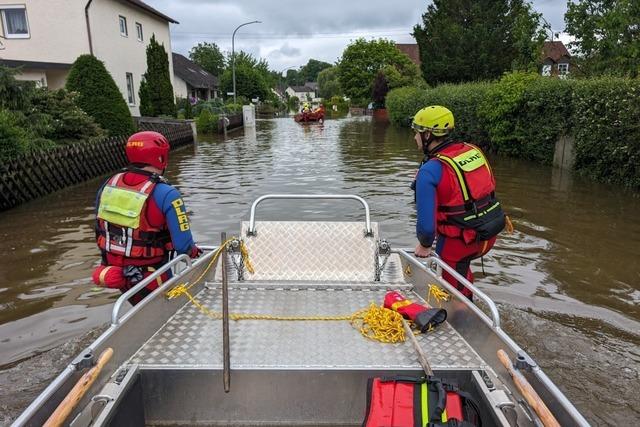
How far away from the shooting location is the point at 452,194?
12.6 ft

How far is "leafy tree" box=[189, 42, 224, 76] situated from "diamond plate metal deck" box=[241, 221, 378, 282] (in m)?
80.3

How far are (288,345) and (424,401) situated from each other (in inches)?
39.7

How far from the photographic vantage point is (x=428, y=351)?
2920mm

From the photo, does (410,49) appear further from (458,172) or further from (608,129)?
(458,172)

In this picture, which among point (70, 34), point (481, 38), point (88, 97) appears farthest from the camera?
point (481, 38)

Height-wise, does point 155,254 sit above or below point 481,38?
below

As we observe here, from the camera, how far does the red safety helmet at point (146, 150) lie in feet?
11.4

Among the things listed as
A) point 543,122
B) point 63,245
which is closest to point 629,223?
point 543,122

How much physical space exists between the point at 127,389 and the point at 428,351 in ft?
5.46

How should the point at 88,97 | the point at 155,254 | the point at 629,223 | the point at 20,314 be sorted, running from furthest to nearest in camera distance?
the point at 88,97
the point at 629,223
the point at 20,314
the point at 155,254

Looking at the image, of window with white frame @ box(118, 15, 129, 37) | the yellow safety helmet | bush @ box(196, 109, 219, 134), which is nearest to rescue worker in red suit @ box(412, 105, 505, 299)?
the yellow safety helmet

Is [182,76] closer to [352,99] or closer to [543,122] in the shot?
[352,99]

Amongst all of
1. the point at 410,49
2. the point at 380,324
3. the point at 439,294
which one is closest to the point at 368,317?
the point at 380,324

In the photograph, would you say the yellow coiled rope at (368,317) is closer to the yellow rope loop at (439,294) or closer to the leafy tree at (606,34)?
the yellow rope loop at (439,294)
